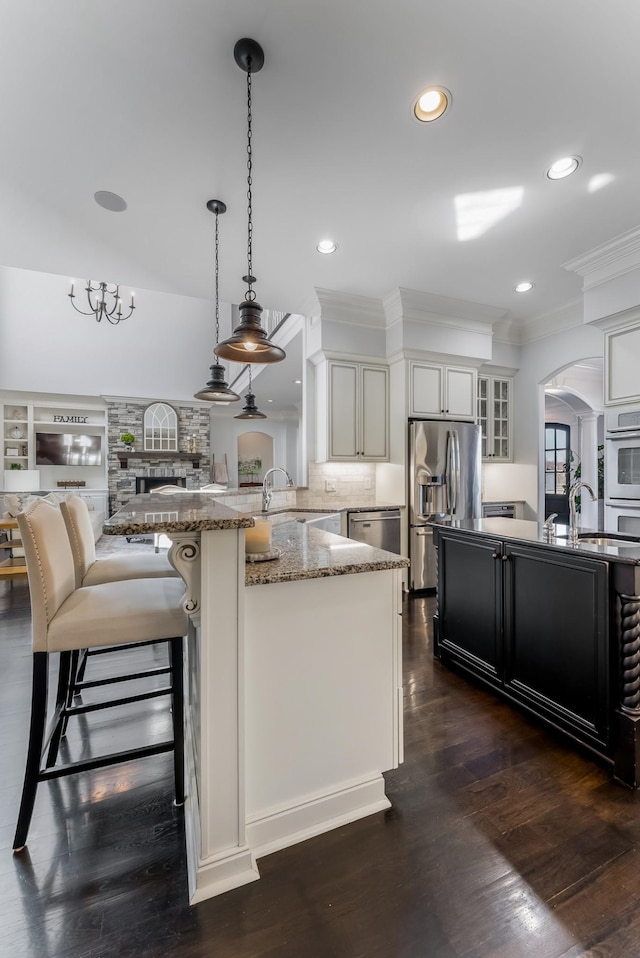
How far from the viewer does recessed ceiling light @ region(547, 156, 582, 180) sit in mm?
2365

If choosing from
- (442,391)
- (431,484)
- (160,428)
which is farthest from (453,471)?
(160,428)

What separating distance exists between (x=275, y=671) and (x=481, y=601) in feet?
4.98

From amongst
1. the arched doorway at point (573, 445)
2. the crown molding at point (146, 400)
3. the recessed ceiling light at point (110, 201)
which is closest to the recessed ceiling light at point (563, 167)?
the recessed ceiling light at point (110, 201)

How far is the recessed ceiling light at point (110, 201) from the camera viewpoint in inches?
104

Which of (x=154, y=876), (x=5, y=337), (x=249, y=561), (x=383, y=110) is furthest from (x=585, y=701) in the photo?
(x=5, y=337)

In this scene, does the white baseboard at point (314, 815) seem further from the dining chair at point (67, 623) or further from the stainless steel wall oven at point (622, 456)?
the stainless steel wall oven at point (622, 456)

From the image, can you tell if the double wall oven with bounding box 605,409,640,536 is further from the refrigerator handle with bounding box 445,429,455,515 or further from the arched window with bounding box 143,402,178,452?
the arched window with bounding box 143,402,178,452

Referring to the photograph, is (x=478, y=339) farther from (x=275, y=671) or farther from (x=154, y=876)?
(x=154, y=876)

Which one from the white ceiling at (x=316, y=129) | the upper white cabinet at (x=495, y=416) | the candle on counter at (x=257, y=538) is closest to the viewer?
the candle on counter at (x=257, y=538)

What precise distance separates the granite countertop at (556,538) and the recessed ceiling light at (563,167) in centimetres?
211

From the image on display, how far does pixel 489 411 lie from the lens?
5191mm

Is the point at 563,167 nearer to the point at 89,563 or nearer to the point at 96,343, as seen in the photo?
the point at 89,563

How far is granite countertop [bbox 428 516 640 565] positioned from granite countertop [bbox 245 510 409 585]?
927mm

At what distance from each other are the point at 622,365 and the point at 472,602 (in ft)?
7.95
